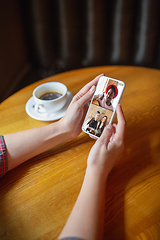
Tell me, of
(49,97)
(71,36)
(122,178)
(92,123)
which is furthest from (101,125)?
(71,36)

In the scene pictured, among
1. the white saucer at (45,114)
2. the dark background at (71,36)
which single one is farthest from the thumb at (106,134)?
the dark background at (71,36)

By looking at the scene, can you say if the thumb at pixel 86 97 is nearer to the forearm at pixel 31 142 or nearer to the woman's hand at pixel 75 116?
the woman's hand at pixel 75 116

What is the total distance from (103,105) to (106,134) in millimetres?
123

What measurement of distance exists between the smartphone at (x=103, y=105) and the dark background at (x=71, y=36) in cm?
115

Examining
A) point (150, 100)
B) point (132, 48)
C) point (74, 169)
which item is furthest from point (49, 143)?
point (132, 48)

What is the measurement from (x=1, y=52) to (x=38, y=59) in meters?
0.45

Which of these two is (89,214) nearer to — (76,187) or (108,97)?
(76,187)

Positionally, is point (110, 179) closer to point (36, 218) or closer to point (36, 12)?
point (36, 218)

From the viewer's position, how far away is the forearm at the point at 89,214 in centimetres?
38

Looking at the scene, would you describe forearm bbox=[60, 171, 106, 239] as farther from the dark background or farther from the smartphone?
the dark background

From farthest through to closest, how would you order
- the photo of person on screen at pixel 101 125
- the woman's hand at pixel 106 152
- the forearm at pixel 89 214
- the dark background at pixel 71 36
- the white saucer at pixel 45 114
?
1. the dark background at pixel 71 36
2. the white saucer at pixel 45 114
3. the photo of person on screen at pixel 101 125
4. the woman's hand at pixel 106 152
5. the forearm at pixel 89 214

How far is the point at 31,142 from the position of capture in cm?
62

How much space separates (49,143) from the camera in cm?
64

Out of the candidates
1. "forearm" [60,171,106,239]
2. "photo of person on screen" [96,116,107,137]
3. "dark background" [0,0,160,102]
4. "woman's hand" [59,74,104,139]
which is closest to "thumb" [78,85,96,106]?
"woman's hand" [59,74,104,139]
